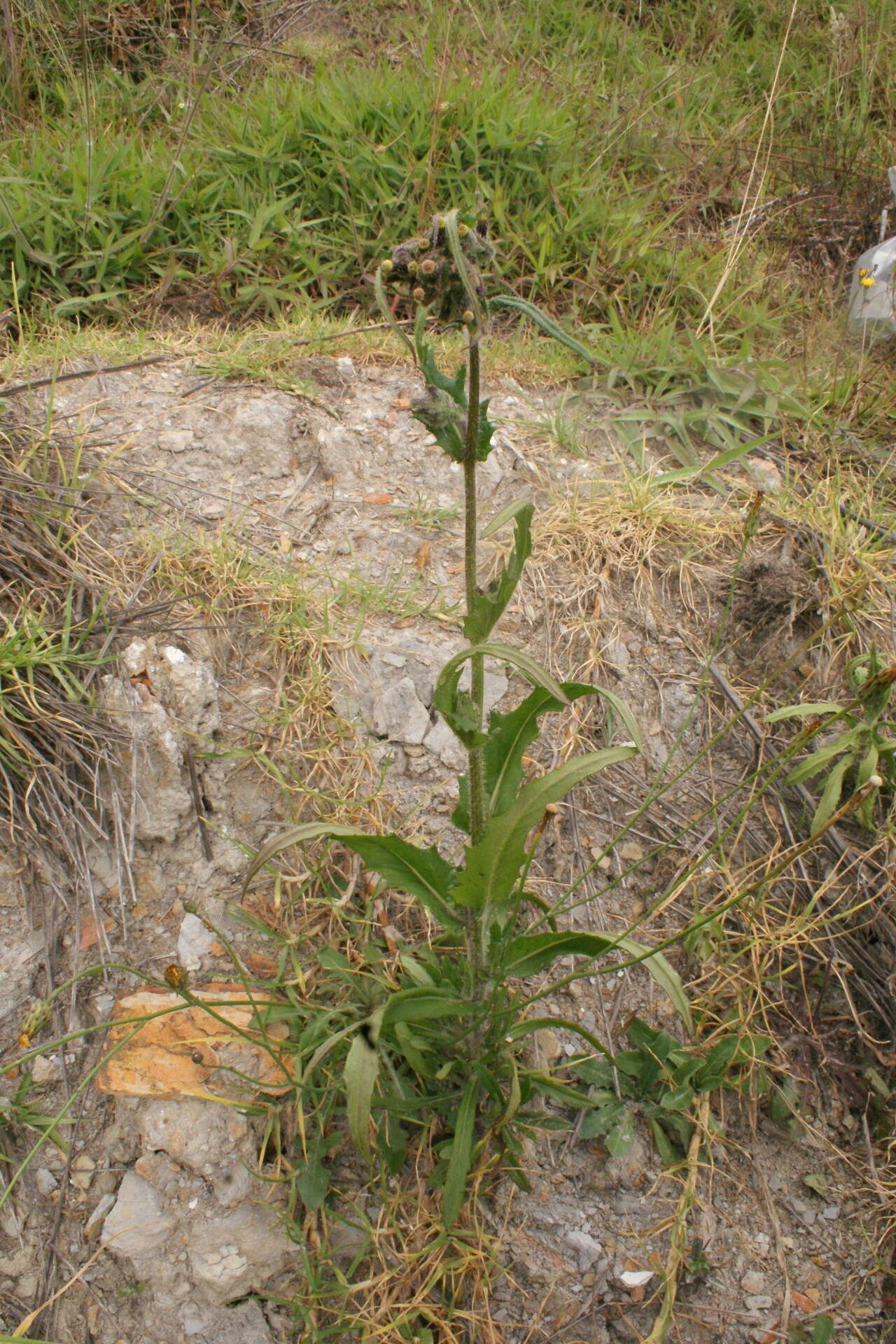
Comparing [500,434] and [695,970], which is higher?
[500,434]

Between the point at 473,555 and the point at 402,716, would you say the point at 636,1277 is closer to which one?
the point at 402,716

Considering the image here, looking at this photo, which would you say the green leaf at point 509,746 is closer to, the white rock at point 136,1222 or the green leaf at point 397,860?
the green leaf at point 397,860

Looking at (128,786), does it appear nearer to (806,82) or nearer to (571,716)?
(571,716)

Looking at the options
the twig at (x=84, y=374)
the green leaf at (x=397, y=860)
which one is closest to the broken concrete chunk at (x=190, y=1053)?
the green leaf at (x=397, y=860)

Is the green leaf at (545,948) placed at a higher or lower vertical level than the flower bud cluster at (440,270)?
lower

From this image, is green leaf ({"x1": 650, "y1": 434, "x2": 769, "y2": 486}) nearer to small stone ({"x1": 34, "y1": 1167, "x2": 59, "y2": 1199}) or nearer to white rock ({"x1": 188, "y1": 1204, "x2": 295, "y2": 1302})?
white rock ({"x1": 188, "y1": 1204, "x2": 295, "y2": 1302})

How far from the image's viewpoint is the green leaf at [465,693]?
128 cm

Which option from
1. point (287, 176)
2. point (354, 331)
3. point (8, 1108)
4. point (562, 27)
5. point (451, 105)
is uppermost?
point (562, 27)

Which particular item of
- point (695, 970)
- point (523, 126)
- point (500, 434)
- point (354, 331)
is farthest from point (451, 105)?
point (695, 970)

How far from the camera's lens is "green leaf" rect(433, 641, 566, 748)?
1281 mm

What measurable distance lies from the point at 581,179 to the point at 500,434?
1.43 meters

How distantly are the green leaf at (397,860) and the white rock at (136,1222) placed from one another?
0.67 m

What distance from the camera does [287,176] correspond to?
359 centimetres

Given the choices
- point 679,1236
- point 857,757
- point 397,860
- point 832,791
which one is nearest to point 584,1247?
point 679,1236
